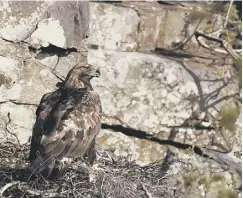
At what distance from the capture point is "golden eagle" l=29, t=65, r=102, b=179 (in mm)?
6984

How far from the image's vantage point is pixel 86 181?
7.14 meters

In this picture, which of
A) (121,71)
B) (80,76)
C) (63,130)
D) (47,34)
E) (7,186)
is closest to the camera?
(7,186)

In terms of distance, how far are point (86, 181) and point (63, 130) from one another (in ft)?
1.51

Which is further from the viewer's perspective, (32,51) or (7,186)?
(32,51)

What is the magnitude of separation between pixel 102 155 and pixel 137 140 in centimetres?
253

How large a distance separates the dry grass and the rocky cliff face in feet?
4.82

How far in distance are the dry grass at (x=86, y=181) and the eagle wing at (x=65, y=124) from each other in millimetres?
175

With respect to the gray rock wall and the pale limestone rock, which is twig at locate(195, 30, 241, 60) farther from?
the pale limestone rock

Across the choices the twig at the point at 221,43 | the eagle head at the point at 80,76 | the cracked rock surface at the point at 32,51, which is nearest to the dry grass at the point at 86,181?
the eagle head at the point at 80,76

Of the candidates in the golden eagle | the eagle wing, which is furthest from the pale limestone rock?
the eagle wing

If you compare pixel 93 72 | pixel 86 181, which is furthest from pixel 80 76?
pixel 86 181

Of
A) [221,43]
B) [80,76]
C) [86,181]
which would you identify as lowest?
[86,181]

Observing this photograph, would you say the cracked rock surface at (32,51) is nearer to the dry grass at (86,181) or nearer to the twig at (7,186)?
the dry grass at (86,181)

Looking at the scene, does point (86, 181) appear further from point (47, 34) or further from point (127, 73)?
point (127, 73)
